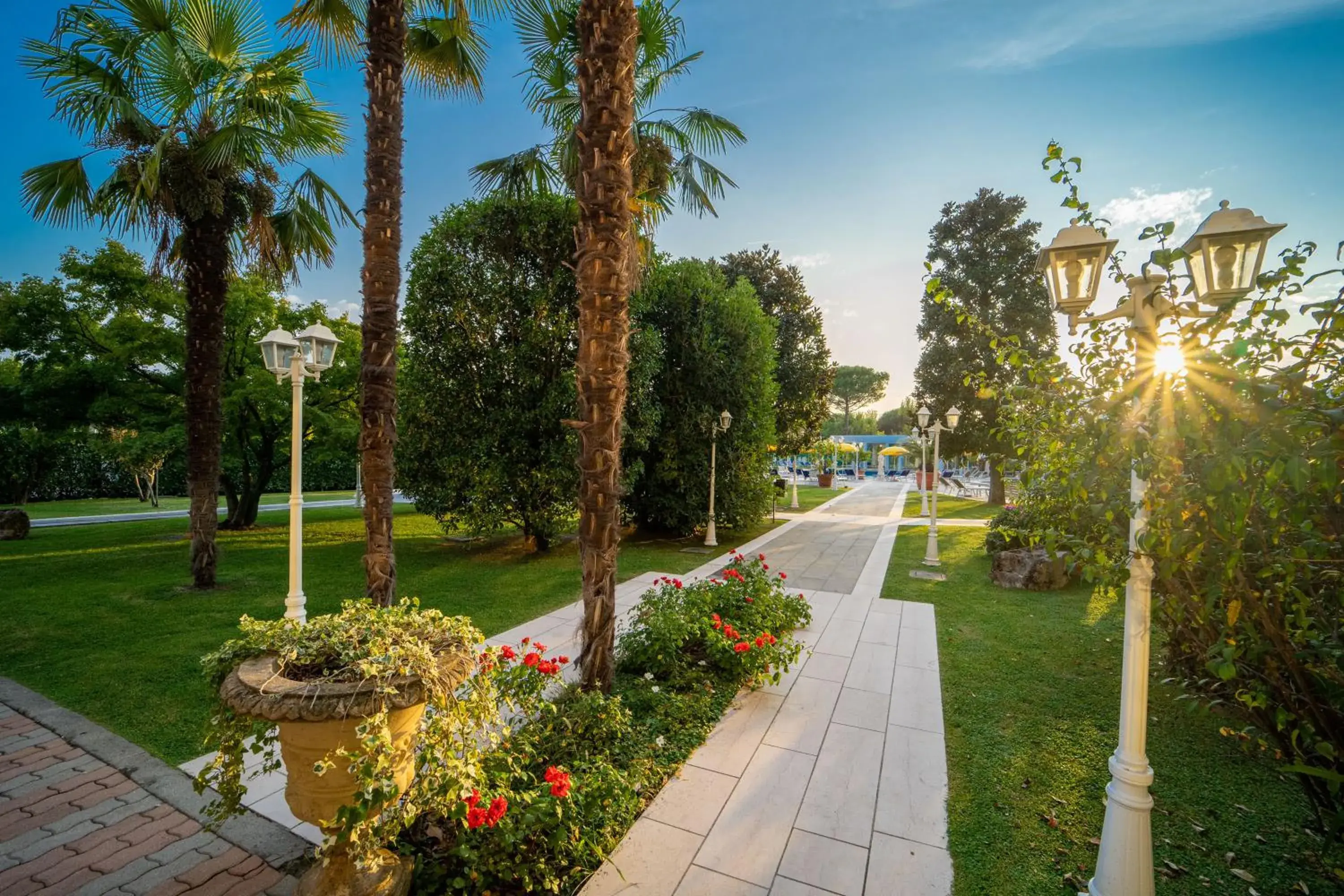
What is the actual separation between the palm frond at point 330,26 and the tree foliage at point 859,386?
57.5m

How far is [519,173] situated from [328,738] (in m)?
6.78

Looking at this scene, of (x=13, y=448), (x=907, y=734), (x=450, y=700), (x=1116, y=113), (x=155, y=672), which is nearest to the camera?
(x=450, y=700)

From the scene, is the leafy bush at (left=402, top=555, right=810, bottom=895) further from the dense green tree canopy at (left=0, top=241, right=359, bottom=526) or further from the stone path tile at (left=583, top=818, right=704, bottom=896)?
the dense green tree canopy at (left=0, top=241, right=359, bottom=526)

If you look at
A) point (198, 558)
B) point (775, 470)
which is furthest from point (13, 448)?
point (775, 470)

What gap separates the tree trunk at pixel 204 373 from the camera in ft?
23.1

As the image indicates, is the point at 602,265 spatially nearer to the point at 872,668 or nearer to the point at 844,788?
the point at 844,788

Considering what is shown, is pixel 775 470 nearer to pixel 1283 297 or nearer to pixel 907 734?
pixel 907 734

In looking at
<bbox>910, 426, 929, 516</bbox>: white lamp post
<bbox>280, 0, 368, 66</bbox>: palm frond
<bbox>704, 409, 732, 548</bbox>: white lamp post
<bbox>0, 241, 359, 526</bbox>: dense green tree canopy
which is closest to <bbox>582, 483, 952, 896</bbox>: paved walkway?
<bbox>704, 409, 732, 548</bbox>: white lamp post

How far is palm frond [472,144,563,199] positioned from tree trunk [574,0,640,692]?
11.3 ft

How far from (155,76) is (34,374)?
7.47m

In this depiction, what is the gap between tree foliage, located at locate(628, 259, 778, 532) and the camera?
11.7 metres

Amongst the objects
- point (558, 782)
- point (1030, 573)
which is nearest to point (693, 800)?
point (558, 782)

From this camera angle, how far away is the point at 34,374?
999 cm

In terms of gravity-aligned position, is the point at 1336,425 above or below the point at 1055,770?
above
